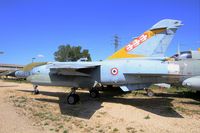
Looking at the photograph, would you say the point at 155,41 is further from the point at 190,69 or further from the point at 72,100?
the point at 72,100

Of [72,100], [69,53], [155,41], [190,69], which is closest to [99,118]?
[72,100]

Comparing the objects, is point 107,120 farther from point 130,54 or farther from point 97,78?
point 130,54

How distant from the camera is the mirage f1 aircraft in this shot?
37.2ft

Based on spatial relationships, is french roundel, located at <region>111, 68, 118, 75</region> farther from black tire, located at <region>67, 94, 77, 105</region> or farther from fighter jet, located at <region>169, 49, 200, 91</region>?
fighter jet, located at <region>169, 49, 200, 91</region>

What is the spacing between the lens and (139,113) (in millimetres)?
10195

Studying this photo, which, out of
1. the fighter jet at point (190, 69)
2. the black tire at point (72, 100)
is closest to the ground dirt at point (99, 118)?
the black tire at point (72, 100)

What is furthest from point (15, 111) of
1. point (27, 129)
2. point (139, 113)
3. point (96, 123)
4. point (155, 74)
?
point (155, 74)

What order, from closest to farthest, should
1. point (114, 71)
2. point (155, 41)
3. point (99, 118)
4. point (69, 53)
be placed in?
point (99, 118), point (114, 71), point (155, 41), point (69, 53)

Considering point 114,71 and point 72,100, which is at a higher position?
point 114,71

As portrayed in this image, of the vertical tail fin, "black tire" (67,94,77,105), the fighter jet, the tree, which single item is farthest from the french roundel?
the tree

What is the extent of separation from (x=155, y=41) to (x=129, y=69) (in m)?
2.43

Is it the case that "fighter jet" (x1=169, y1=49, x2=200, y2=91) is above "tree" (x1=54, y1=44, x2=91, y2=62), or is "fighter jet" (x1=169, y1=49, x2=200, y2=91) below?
below

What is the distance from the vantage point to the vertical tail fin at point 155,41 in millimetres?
12773

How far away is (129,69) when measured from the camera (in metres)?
11.7
